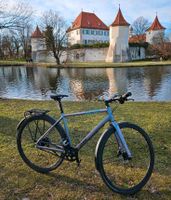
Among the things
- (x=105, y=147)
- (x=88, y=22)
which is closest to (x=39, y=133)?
(x=105, y=147)

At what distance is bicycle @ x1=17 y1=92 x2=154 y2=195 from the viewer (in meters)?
2.61

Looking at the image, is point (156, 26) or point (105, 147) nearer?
point (105, 147)

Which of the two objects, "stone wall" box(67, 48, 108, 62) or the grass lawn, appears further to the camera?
"stone wall" box(67, 48, 108, 62)

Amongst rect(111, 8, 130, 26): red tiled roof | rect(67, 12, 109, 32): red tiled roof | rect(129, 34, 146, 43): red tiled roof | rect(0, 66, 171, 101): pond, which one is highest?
rect(67, 12, 109, 32): red tiled roof

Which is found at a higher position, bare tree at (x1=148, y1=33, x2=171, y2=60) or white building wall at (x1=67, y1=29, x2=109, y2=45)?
white building wall at (x1=67, y1=29, x2=109, y2=45)

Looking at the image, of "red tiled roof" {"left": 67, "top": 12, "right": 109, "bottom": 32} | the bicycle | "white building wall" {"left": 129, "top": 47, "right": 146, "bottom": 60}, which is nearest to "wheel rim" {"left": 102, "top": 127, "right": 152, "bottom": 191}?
the bicycle

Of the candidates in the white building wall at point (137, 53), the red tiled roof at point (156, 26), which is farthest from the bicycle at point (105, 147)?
the red tiled roof at point (156, 26)

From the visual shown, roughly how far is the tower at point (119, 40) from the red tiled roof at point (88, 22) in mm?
13919

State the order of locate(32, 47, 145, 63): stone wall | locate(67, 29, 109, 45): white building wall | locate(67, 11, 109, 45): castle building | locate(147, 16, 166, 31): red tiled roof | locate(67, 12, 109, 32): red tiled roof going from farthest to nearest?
1. locate(147, 16, 166, 31): red tiled roof
2. locate(67, 29, 109, 45): white building wall
3. locate(67, 11, 109, 45): castle building
4. locate(67, 12, 109, 32): red tiled roof
5. locate(32, 47, 145, 63): stone wall

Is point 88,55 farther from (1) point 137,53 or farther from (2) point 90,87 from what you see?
(2) point 90,87

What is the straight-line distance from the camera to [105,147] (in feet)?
9.91

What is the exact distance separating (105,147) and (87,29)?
206ft

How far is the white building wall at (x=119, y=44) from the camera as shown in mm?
48875

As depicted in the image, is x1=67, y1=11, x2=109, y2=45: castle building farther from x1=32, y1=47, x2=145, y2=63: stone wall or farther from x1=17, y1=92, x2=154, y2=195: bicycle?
x1=17, y1=92, x2=154, y2=195: bicycle
